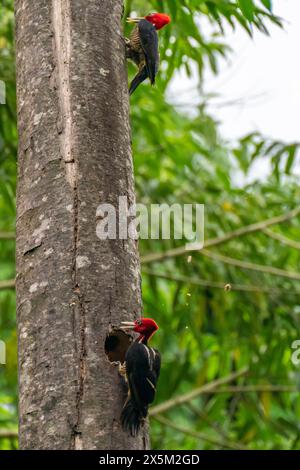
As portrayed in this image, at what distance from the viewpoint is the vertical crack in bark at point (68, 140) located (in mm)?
2012

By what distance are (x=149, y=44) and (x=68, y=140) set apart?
3.39ft

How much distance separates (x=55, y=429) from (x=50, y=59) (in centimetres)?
114

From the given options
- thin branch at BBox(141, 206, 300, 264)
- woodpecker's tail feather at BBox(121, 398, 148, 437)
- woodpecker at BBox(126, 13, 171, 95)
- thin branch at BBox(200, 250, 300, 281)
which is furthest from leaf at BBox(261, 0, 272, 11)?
thin branch at BBox(200, 250, 300, 281)

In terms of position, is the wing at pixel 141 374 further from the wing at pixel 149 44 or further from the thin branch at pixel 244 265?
the thin branch at pixel 244 265

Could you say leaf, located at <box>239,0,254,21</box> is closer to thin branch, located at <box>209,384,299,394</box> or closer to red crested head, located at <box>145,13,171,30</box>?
red crested head, located at <box>145,13,171,30</box>

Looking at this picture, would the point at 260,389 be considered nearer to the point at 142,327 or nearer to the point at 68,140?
the point at 142,327

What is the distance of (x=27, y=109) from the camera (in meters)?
2.46

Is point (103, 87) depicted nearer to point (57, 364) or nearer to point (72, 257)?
point (72, 257)

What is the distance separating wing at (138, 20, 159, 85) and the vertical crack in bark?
2.15 ft

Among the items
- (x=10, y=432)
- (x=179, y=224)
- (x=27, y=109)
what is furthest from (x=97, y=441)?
(x=179, y=224)

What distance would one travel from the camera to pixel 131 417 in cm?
202

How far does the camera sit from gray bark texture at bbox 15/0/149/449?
Answer: 202 centimetres

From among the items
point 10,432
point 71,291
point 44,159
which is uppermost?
point 44,159

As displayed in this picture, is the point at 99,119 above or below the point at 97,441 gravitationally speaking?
above
